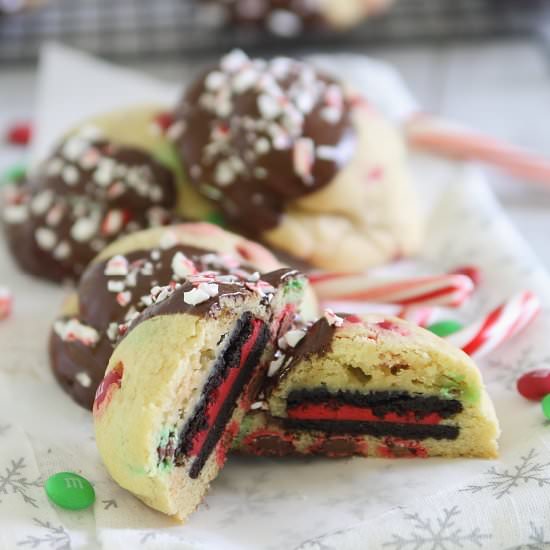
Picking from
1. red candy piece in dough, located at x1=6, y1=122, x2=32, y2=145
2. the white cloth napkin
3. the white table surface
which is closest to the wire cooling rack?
the white table surface

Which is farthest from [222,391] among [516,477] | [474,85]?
[474,85]

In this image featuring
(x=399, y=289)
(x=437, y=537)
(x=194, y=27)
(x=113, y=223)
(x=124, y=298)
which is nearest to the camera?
(x=437, y=537)

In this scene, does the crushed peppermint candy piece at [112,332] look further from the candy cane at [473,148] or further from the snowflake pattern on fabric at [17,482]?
the candy cane at [473,148]

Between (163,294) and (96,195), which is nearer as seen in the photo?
(163,294)

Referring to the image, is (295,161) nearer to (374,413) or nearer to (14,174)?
(374,413)

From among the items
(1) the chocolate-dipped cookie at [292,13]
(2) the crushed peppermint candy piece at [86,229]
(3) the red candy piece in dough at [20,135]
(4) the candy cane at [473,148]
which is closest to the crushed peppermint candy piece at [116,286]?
(2) the crushed peppermint candy piece at [86,229]

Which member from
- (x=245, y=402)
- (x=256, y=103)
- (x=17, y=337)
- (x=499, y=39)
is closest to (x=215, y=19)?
(x=499, y=39)

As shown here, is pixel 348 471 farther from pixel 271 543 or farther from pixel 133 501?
pixel 133 501
